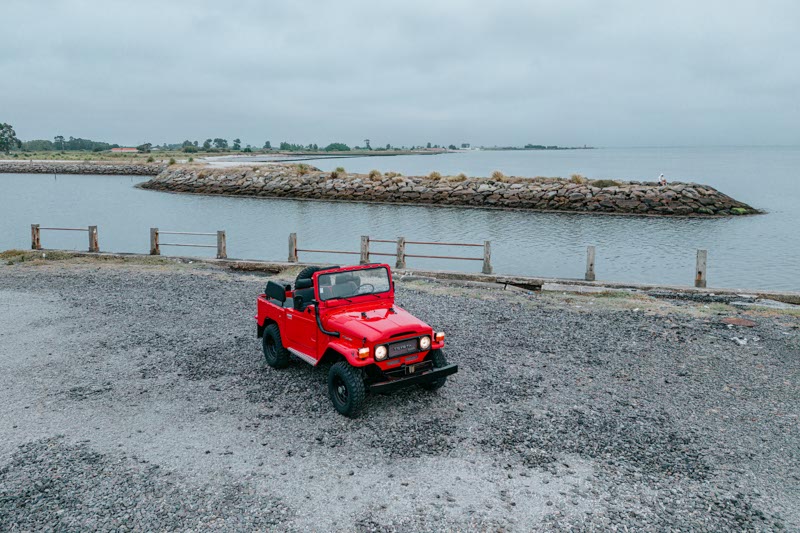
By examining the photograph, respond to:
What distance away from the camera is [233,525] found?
5582 mm

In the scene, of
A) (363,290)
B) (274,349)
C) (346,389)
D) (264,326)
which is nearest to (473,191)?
(264,326)

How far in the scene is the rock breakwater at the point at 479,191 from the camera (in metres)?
45.6

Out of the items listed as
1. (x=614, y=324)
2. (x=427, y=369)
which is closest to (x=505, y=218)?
(x=614, y=324)

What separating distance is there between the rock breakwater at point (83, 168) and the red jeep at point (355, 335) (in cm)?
8823

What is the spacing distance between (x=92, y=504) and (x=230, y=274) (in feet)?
41.4

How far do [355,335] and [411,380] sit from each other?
970 millimetres

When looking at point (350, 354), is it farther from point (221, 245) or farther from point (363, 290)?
point (221, 245)

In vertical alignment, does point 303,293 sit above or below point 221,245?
above

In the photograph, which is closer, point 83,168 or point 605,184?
point 605,184

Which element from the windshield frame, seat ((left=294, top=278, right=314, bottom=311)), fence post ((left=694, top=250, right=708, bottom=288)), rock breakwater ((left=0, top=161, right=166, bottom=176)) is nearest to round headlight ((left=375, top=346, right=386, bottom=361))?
the windshield frame

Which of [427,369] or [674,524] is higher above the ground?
[427,369]

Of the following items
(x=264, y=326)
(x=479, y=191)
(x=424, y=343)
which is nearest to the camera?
(x=424, y=343)

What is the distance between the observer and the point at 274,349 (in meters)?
9.81

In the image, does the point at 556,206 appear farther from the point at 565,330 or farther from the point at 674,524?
the point at 674,524
